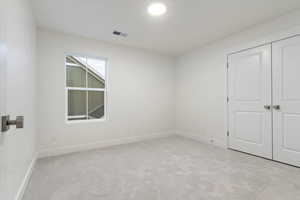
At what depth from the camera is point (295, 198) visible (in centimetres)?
172

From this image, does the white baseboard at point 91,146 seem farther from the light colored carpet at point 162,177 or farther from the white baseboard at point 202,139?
the white baseboard at point 202,139

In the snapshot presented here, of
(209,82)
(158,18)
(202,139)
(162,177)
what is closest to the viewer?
(162,177)

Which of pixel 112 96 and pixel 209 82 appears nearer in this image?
pixel 112 96

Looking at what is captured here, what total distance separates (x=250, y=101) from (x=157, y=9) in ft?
8.20

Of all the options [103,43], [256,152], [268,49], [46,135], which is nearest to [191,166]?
[256,152]

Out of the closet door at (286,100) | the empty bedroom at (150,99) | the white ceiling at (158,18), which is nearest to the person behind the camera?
the empty bedroom at (150,99)

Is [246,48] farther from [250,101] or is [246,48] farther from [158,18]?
[158,18]

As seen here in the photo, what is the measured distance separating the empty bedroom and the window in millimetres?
23

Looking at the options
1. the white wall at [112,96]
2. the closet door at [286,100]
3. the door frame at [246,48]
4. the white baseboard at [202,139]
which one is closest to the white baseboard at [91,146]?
the white wall at [112,96]

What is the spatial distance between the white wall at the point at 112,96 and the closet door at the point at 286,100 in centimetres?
267

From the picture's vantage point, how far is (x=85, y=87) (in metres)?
3.62

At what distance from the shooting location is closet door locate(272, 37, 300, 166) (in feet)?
8.30

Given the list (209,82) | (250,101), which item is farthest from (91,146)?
(250,101)

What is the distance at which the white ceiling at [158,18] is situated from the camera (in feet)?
7.81
